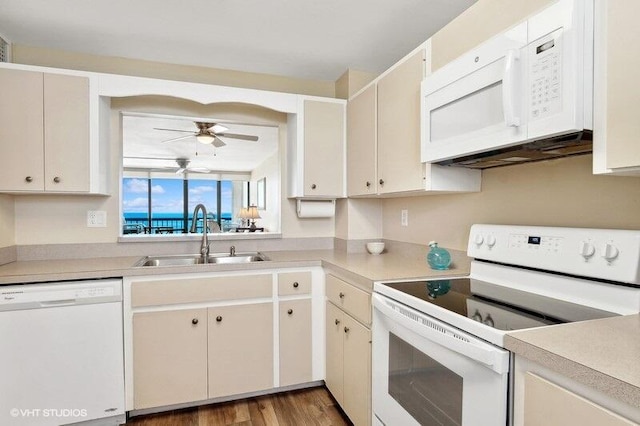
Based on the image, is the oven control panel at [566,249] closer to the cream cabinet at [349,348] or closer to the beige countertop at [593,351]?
the beige countertop at [593,351]

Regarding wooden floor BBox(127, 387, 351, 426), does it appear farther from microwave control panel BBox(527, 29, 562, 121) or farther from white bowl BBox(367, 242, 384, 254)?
microwave control panel BBox(527, 29, 562, 121)

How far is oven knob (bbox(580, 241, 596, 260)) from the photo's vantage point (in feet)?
3.73

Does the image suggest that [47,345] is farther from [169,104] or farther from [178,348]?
[169,104]

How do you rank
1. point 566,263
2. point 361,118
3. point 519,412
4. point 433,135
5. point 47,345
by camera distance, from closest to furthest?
point 519,412
point 566,263
point 433,135
point 47,345
point 361,118

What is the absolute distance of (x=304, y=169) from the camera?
253 centimetres

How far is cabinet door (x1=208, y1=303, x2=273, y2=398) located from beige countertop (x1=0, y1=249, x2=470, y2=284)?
0.28m

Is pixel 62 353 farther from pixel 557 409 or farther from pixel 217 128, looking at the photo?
pixel 557 409

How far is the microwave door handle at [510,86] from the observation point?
1.14m

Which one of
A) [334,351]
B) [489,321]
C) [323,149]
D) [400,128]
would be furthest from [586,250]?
[323,149]

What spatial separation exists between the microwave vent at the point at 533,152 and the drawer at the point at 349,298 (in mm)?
752

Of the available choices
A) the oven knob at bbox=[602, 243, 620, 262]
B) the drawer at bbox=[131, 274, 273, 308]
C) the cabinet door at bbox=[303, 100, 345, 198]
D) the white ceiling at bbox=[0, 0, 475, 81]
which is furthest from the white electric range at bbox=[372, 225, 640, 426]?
the white ceiling at bbox=[0, 0, 475, 81]

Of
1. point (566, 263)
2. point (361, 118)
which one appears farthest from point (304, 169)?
point (566, 263)

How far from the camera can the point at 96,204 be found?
2361mm

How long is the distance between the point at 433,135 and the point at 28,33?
8.03ft
